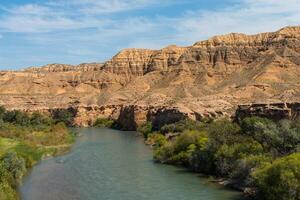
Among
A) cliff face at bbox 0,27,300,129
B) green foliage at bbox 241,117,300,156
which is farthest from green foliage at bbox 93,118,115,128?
green foliage at bbox 241,117,300,156

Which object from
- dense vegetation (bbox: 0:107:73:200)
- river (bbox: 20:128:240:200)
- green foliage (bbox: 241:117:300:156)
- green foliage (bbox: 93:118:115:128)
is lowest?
green foliage (bbox: 93:118:115:128)

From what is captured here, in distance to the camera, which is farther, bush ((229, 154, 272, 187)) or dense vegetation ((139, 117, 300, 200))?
bush ((229, 154, 272, 187))

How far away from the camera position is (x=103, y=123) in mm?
125875

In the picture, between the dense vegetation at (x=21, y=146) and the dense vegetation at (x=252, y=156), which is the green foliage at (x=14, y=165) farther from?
the dense vegetation at (x=252, y=156)

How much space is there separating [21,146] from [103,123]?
6656cm

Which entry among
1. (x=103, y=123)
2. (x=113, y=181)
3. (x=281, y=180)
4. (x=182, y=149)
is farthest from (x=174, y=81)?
(x=281, y=180)

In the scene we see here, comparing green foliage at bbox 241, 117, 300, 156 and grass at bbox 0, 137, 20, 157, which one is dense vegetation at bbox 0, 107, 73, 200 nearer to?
grass at bbox 0, 137, 20, 157

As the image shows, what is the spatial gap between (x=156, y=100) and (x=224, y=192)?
81.1 meters

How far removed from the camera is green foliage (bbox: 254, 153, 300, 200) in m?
30.8

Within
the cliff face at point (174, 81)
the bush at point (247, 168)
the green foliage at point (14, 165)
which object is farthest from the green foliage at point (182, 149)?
the cliff face at point (174, 81)

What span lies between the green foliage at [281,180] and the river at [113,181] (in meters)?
4.07

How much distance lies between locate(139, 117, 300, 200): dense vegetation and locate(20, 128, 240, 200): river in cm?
167

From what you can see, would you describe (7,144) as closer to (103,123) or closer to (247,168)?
(247,168)

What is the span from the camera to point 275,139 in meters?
40.6
